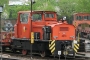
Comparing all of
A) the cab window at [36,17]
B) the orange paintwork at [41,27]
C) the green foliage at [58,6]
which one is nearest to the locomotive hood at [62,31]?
the orange paintwork at [41,27]

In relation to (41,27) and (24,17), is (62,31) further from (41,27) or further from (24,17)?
(24,17)

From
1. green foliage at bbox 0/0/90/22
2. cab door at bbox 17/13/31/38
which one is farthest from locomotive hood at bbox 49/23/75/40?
green foliage at bbox 0/0/90/22

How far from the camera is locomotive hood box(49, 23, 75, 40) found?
1945 cm

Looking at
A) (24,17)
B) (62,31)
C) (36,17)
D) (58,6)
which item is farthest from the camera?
(58,6)

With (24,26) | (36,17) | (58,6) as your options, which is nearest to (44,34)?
(36,17)

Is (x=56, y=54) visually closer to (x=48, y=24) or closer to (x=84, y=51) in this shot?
(x=48, y=24)

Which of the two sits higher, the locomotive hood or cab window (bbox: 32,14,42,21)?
cab window (bbox: 32,14,42,21)

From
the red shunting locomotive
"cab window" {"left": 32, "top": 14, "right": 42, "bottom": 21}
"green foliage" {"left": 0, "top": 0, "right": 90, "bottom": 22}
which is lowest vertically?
the red shunting locomotive

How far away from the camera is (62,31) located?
19.8 metres

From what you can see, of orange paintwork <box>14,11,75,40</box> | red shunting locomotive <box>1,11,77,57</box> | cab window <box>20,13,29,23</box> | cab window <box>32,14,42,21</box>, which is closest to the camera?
red shunting locomotive <box>1,11,77,57</box>

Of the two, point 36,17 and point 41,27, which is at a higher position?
point 36,17

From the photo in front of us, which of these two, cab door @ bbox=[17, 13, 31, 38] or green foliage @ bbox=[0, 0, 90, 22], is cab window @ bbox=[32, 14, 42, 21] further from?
green foliage @ bbox=[0, 0, 90, 22]

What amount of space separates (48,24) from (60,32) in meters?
1.16

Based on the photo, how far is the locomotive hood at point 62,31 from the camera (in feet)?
63.8
